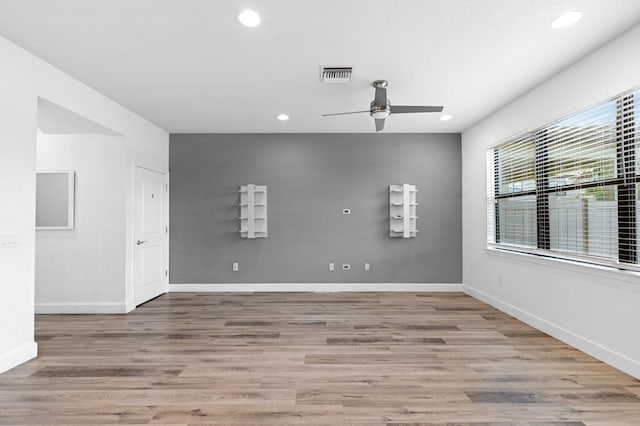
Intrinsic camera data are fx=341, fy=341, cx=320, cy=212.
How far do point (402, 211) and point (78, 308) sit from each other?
473 cm

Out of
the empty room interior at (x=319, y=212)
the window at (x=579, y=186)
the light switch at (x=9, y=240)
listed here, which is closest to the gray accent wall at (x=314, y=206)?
the empty room interior at (x=319, y=212)

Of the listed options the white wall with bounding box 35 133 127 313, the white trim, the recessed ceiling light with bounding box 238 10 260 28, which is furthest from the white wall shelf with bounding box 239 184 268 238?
the recessed ceiling light with bounding box 238 10 260 28

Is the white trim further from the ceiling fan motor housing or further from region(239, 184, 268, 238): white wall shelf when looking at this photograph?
the ceiling fan motor housing

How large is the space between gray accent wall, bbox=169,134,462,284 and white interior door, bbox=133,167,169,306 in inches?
7.8

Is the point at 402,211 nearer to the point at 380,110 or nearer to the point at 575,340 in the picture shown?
the point at 380,110

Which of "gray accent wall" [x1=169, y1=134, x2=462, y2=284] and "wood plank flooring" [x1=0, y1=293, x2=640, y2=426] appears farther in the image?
"gray accent wall" [x1=169, y1=134, x2=462, y2=284]

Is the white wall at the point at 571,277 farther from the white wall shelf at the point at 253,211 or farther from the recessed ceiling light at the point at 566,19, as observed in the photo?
the white wall shelf at the point at 253,211

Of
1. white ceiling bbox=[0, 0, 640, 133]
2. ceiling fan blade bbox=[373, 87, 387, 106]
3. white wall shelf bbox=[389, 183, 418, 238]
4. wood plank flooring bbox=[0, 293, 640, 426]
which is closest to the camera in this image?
wood plank flooring bbox=[0, 293, 640, 426]

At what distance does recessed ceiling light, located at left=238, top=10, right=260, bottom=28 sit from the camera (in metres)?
2.35

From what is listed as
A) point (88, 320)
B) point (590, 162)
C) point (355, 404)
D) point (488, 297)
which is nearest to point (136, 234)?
point (88, 320)

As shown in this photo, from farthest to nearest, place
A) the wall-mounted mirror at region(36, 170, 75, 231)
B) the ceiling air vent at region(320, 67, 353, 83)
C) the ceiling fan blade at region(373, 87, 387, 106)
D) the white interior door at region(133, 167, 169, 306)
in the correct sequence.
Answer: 1. the white interior door at region(133, 167, 169, 306)
2. the wall-mounted mirror at region(36, 170, 75, 231)
3. the ceiling fan blade at region(373, 87, 387, 106)
4. the ceiling air vent at region(320, 67, 353, 83)

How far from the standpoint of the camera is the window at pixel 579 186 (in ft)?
8.68

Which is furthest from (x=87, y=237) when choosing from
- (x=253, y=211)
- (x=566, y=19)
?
(x=566, y=19)

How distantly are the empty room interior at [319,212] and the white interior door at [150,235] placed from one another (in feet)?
0.12
